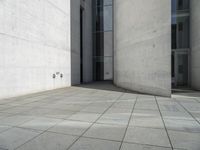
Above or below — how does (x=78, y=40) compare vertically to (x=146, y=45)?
above

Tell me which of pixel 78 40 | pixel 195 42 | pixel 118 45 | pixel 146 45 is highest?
pixel 78 40

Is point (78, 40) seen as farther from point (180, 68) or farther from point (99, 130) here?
point (99, 130)

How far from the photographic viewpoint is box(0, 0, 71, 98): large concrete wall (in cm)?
788

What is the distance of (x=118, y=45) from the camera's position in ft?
45.4

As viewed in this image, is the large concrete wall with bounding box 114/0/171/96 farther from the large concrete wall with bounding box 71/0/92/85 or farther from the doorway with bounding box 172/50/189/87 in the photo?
the large concrete wall with bounding box 71/0/92/85

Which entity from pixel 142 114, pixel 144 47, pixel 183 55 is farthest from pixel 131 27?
pixel 142 114

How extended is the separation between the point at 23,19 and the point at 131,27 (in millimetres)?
7058

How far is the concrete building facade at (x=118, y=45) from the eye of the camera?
8148mm

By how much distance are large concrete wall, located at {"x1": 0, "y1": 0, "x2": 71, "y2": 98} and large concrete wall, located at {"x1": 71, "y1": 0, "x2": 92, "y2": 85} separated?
1.84 meters

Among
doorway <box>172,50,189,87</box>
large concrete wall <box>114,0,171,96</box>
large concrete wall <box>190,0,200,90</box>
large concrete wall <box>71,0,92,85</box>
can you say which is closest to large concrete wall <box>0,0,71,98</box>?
large concrete wall <box>71,0,92,85</box>

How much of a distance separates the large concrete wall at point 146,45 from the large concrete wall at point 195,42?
441cm

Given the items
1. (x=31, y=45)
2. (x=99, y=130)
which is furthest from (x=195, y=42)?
(x=31, y=45)

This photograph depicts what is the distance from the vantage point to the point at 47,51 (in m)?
11.0

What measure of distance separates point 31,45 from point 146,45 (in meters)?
7.10
